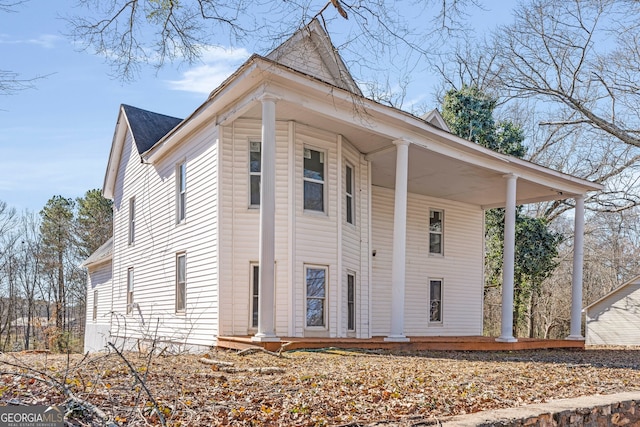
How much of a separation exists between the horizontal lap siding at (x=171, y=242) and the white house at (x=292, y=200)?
0.18 feet

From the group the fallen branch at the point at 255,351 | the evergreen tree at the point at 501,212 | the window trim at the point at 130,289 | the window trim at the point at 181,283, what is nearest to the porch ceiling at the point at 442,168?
the evergreen tree at the point at 501,212

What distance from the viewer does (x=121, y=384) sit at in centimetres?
486

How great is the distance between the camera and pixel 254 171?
11148mm

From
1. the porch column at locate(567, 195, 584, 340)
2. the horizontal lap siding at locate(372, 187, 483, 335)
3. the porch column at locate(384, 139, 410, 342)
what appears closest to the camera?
the porch column at locate(384, 139, 410, 342)

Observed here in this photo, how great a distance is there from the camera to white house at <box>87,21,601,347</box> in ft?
32.2

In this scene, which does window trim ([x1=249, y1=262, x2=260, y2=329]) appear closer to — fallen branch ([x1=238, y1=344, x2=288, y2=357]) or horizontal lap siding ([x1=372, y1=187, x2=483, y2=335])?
fallen branch ([x1=238, y1=344, x2=288, y2=357])

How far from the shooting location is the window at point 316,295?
36.6 ft

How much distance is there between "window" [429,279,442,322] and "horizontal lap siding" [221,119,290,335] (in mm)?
7797

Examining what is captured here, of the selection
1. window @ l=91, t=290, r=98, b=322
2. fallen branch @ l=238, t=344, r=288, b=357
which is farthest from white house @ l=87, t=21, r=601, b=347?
window @ l=91, t=290, r=98, b=322

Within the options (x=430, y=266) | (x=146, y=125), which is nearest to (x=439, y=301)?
(x=430, y=266)

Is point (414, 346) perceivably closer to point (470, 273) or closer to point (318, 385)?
point (318, 385)

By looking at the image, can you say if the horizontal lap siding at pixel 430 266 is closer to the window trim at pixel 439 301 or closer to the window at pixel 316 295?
the window trim at pixel 439 301

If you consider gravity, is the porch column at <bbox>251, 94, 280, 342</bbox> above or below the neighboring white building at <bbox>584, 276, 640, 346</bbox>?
above

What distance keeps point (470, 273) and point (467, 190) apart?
11.1ft
